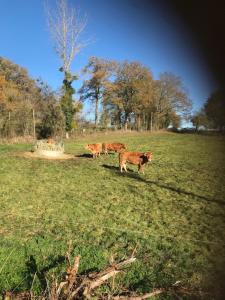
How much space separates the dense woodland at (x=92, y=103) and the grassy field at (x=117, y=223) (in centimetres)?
1373

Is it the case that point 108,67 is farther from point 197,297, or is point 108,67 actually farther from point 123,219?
point 197,297

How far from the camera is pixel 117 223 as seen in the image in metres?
6.79

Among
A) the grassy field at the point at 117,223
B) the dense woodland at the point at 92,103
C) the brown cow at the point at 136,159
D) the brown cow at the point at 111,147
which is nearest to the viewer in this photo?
the grassy field at the point at 117,223

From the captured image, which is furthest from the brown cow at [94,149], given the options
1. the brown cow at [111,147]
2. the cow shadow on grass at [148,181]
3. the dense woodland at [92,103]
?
the dense woodland at [92,103]

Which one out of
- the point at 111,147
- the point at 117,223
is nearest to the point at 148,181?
the point at 117,223

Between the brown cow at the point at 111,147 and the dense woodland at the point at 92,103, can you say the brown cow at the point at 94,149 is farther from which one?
the dense woodland at the point at 92,103

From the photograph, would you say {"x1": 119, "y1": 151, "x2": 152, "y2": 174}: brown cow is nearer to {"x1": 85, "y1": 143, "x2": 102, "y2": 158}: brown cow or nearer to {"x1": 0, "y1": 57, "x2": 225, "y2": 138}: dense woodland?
{"x1": 85, "y1": 143, "x2": 102, "y2": 158}: brown cow

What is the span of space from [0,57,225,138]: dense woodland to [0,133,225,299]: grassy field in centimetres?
1373

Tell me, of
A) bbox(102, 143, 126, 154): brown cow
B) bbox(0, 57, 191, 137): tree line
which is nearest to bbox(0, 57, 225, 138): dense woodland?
bbox(0, 57, 191, 137): tree line

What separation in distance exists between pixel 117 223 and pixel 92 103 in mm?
33205

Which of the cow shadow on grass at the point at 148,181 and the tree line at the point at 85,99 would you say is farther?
the tree line at the point at 85,99

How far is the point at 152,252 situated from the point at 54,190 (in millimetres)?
4596

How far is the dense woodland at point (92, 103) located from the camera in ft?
97.2

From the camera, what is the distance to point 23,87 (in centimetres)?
4675
